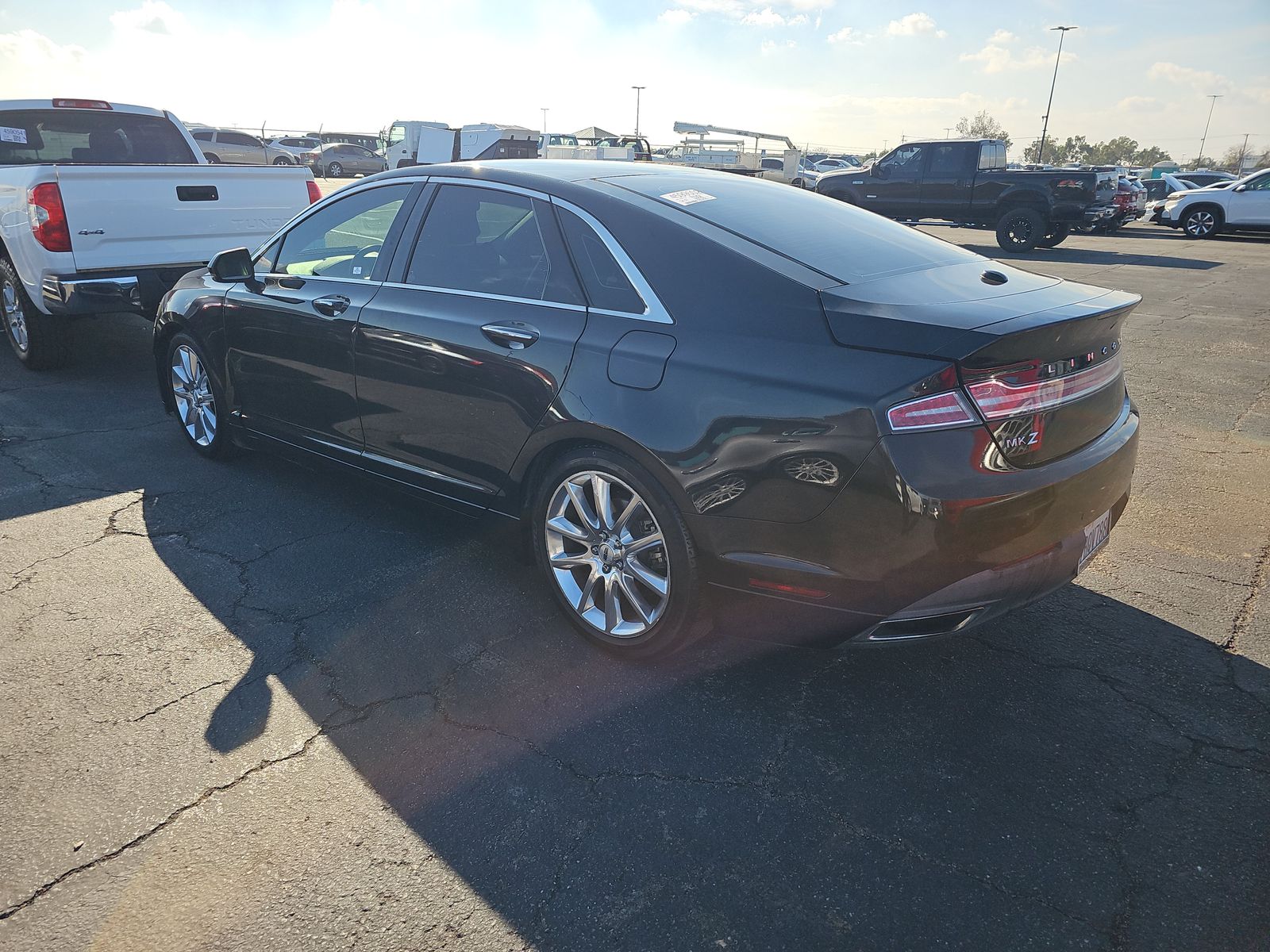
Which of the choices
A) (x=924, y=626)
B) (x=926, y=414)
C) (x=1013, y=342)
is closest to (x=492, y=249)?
(x=926, y=414)

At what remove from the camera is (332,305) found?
4035 mm

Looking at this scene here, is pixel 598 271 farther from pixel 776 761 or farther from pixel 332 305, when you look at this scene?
pixel 776 761

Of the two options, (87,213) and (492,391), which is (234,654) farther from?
(87,213)

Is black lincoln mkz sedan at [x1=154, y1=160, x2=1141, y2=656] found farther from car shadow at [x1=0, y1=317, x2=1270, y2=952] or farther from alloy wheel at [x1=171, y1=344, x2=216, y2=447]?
alloy wheel at [x1=171, y1=344, x2=216, y2=447]

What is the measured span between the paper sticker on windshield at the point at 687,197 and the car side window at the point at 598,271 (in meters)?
0.35

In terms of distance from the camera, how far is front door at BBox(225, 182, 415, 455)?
403 centimetres

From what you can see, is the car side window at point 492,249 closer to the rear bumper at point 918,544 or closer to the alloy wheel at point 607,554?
the alloy wheel at point 607,554

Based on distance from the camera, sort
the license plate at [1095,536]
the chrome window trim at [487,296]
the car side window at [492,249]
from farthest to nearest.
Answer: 1. the car side window at [492,249]
2. the chrome window trim at [487,296]
3. the license plate at [1095,536]

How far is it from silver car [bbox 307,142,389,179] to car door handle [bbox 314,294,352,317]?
40062 millimetres

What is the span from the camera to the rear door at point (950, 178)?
687 inches

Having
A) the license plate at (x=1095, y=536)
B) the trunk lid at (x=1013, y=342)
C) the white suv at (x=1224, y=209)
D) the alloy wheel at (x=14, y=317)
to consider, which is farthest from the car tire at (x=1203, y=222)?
the alloy wheel at (x=14, y=317)

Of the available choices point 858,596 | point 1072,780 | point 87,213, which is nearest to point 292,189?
point 87,213

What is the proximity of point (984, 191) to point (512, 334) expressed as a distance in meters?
16.4

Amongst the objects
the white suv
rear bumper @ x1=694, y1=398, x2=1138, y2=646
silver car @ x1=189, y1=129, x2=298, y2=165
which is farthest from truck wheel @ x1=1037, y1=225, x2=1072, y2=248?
silver car @ x1=189, y1=129, x2=298, y2=165
